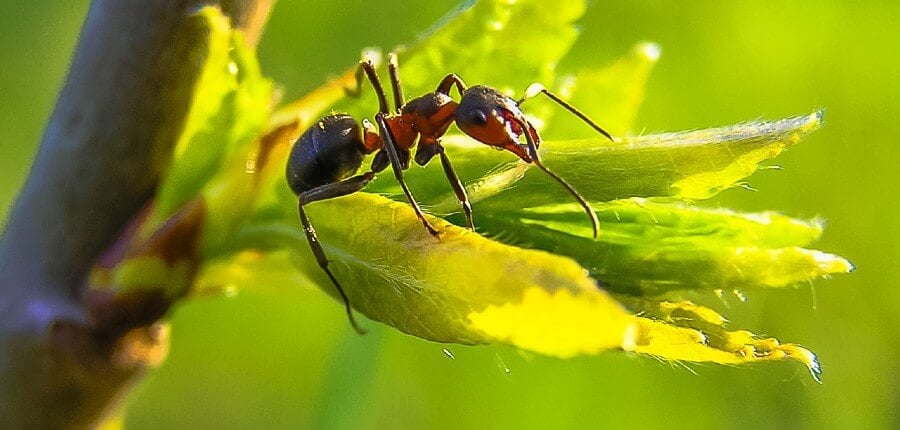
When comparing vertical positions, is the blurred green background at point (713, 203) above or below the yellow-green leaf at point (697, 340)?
below

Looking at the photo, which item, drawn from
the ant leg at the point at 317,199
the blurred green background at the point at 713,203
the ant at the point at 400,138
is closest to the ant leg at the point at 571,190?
the ant at the point at 400,138

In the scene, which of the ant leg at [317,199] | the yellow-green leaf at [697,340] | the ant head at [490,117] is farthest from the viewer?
the ant head at [490,117]

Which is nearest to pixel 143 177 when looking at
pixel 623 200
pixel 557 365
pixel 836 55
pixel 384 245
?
pixel 384 245

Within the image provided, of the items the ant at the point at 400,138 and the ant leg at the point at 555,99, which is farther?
the ant leg at the point at 555,99

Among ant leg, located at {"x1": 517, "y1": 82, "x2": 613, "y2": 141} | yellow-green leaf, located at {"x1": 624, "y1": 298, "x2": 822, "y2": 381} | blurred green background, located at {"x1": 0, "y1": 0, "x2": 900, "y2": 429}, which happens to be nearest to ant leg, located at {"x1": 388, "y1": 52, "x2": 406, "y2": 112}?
ant leg, located at {"x1": 517, "y1": 82, "x2": 613, "y2": 141}

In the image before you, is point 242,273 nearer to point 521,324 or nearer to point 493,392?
point 521,324

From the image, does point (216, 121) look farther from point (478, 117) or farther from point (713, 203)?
point (713, 203)

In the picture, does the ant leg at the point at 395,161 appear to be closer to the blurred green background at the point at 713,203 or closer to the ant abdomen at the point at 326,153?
the ant abdomen at the point at 326,153

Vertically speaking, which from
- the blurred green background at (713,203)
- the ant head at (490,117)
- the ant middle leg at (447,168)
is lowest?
the blurred green background at (713,203)
